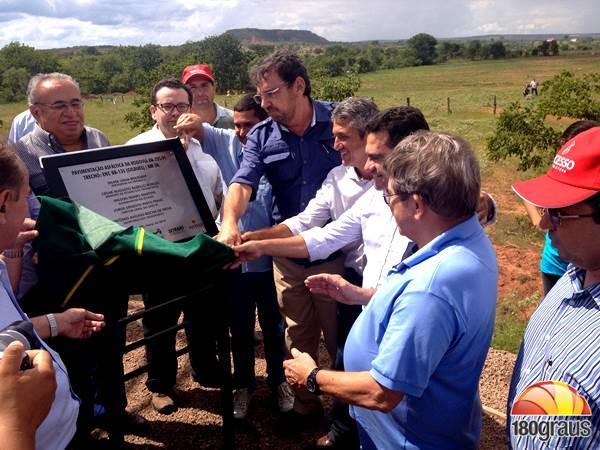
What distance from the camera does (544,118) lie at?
8.94 meters

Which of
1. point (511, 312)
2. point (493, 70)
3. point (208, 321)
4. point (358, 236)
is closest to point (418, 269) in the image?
point (358, 236)

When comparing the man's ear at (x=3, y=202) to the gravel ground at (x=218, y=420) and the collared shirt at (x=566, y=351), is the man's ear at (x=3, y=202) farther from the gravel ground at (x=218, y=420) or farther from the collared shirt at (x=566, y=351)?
the gravel ground at (x=218, y=420)

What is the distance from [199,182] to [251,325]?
4.01 feet

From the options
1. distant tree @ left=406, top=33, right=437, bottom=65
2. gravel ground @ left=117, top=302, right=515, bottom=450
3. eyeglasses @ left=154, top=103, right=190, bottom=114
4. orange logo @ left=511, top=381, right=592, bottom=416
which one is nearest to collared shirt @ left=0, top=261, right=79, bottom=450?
orange logo @ left=511, top=381, right=592, bottom=416

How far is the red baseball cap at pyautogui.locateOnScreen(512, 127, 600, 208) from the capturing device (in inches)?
71.4

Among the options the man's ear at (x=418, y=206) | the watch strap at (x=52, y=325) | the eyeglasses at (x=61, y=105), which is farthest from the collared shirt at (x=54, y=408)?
the eyeglasses at (x=61, y=105)

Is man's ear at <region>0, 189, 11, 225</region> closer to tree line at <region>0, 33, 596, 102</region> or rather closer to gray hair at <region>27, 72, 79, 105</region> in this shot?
gray hair at <region>27, 72, 79, 105</region>

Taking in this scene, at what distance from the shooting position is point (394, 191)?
203 centimetres

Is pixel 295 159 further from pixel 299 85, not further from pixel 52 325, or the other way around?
pixel 52 325

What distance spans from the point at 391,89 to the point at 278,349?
51.1 meters

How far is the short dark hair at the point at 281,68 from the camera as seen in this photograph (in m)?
3.75

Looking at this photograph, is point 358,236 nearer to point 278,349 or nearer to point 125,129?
point 278,349

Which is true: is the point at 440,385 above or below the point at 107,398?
above

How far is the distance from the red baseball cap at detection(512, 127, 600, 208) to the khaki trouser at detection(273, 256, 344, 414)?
195 centimetres
